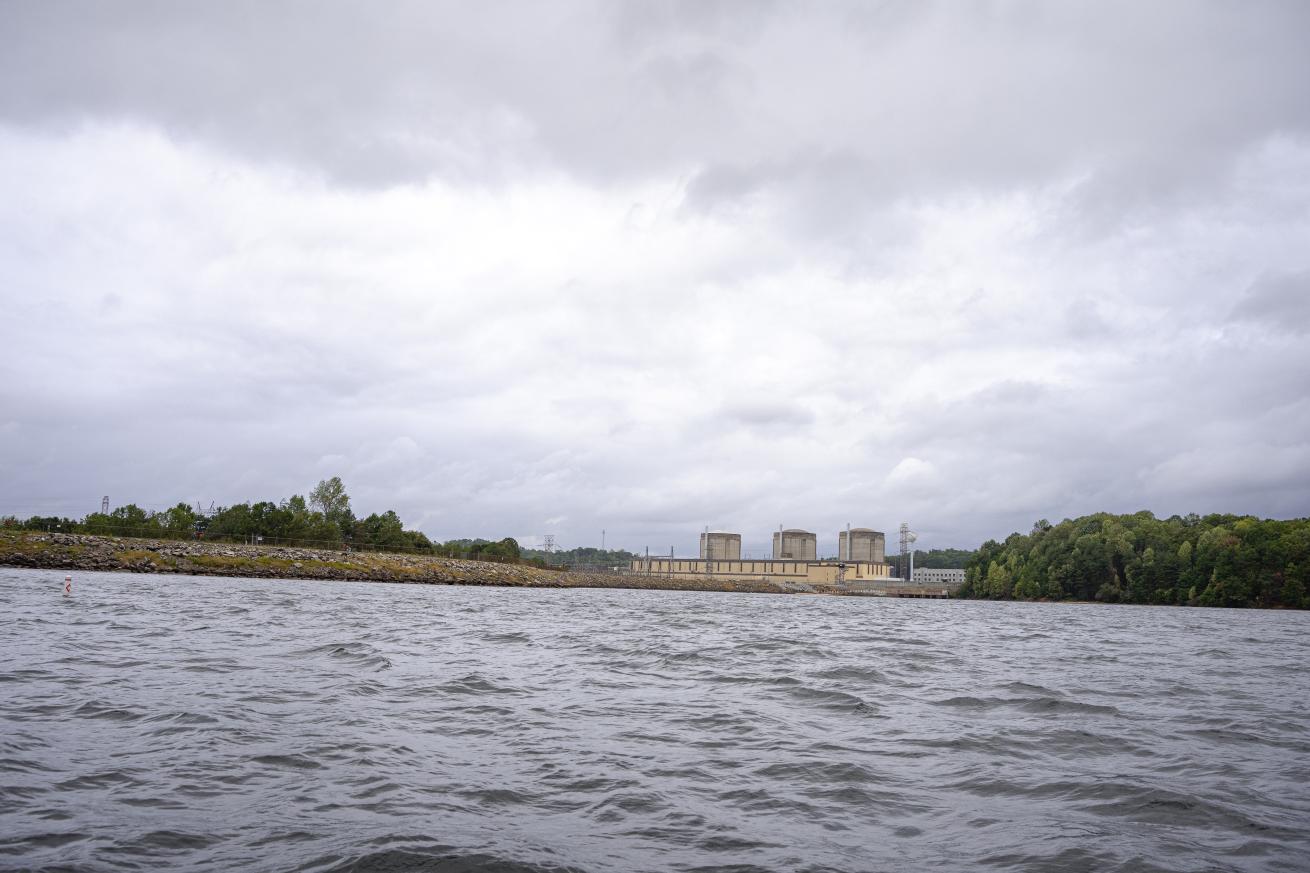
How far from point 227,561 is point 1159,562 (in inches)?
4893

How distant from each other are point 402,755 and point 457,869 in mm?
4286

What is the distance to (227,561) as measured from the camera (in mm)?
72812

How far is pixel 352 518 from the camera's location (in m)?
131

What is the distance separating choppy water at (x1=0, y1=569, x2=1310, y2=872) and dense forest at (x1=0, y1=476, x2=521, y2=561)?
76106mm

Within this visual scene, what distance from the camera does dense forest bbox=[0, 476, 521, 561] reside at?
8658cm

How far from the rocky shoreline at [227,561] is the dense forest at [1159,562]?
294ft

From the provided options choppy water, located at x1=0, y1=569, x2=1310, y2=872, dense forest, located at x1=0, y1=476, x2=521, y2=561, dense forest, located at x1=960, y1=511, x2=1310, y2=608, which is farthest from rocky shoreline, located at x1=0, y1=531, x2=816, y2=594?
dense forest, located at x1=960, y1=511, x2=1310, y2=608

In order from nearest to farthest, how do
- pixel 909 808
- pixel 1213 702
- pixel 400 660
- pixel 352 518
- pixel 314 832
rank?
pixel 314 832 < pixel 909 808 < pixel 1213 702 < pixel 400 660 < pixel 352 518

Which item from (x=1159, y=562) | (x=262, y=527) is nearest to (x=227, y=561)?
(x=262, y=527)

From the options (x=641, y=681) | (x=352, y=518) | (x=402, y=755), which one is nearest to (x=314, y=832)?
(x=402, y=755)

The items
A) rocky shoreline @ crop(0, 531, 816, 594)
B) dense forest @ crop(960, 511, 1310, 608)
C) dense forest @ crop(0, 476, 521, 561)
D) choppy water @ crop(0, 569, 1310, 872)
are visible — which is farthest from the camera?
dense forest @ crop(960, 511, 1310, 608)

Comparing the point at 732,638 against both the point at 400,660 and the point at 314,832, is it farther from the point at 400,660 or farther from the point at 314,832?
the point at 314,832

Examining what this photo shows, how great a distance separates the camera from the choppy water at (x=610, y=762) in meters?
7.11

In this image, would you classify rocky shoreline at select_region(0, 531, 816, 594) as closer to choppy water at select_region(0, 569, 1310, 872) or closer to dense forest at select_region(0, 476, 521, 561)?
A: dense forest at select_region(0, 476, 521, 561)
